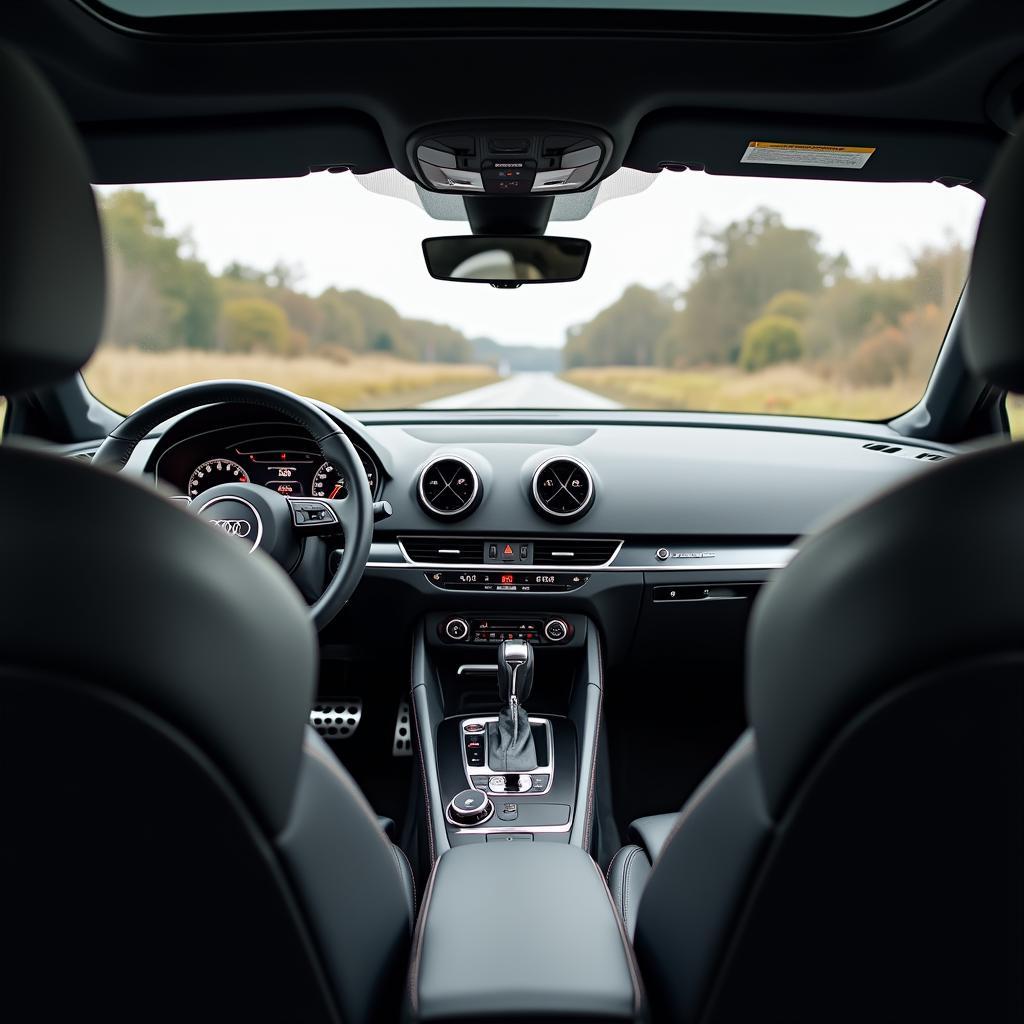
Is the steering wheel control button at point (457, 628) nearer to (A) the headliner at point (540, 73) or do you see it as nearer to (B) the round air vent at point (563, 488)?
(B) the round air vent at point (563, 488)

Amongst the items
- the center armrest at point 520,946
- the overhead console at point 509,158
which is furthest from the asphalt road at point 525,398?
the center armrest at point 520,946

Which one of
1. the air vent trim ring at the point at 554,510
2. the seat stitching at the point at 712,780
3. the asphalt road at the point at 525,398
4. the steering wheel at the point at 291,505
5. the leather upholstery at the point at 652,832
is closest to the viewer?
the seat stitching at the point at 712,780

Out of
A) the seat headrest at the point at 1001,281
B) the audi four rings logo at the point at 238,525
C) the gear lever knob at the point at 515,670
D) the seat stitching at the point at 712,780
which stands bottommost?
the gear lever knob at the point at 515,670

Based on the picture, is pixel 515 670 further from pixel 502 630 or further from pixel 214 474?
pixel 214 474

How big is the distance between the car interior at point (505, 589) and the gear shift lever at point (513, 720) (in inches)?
0.5

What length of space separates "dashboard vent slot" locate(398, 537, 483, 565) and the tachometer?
1.97 ft

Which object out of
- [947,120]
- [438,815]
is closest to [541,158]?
[947,120]

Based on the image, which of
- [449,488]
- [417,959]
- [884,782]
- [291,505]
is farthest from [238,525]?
[884,782]

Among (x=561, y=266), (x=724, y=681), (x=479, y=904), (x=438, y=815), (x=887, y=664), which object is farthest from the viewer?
(x=724, y=681)

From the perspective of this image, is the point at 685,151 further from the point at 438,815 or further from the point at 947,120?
the point at 438,815

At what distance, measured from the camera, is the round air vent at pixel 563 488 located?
10.2 feet

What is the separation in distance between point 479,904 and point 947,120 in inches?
95.2

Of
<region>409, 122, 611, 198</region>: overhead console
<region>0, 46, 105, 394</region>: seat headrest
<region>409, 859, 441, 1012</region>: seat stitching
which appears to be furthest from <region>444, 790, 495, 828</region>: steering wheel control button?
<region>0, 46, 105, 394</region>: seat headrest

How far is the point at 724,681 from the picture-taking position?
3355 millimetres
